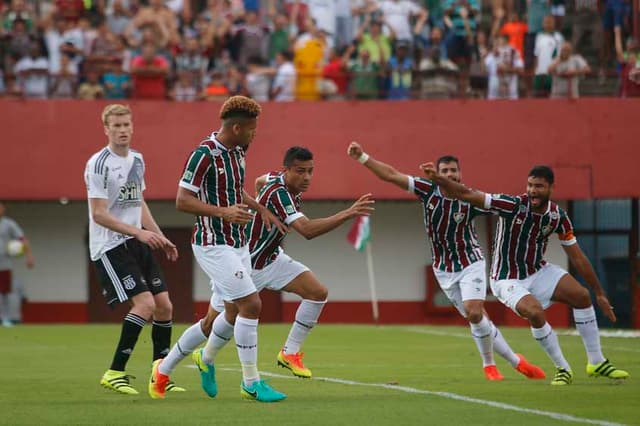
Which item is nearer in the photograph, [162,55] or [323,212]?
[162,55]

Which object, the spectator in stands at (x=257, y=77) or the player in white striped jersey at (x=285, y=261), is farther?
the spectator in stands at (x=257, y=77)

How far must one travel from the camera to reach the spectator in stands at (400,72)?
1114 inches

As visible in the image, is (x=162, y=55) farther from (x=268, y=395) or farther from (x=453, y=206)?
(x=268, y=395)

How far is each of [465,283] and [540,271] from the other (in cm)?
82

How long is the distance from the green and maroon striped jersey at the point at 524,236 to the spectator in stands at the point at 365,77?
50.1 feet

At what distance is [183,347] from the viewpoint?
36.6 feet

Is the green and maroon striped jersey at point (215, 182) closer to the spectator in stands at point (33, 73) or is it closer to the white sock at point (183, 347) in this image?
the white sock at point (183, 347)

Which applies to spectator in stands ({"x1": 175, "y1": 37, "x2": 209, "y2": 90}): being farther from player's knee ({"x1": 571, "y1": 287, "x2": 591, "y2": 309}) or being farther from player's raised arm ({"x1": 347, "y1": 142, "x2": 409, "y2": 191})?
player's knee ({"x1": 571, "y1": 287, "x2": 591, "y2": 309})

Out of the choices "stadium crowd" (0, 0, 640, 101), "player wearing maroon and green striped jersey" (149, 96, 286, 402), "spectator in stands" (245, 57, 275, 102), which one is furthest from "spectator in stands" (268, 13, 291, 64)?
"player wearing maroon and green striped jersey" (149, 96, 286, 402)

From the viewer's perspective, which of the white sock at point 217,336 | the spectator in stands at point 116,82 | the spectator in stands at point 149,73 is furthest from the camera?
the spectator in stands at point 116,82

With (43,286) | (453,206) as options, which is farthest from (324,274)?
(453,206)

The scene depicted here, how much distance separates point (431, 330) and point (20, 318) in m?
10.3

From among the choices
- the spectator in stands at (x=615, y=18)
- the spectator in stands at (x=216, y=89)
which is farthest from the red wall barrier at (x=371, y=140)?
the spectator in stands at (x=615, y=18)

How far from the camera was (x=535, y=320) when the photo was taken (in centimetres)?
1300
